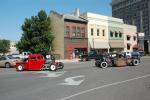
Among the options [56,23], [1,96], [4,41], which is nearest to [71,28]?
[56,23]

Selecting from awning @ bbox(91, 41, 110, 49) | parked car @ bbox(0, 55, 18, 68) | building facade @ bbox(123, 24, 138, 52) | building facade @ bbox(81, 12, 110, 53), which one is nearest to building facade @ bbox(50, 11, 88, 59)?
building facade @ bbox(81, 12, 110, 53)

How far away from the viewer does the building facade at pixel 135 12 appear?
113750 millimetres

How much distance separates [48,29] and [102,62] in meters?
27.8

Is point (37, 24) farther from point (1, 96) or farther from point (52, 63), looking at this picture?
point (1, 96)

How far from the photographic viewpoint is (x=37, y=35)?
5334cm

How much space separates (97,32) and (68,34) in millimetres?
8185

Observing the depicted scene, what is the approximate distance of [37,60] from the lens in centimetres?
2691

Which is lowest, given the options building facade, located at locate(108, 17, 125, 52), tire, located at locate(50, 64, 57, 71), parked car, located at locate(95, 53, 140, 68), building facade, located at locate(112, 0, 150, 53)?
tire, located at locate(50, 64, 57, 71)

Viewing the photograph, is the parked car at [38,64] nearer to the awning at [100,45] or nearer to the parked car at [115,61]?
the parked car at [115,61]

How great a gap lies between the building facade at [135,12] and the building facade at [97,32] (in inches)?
1765

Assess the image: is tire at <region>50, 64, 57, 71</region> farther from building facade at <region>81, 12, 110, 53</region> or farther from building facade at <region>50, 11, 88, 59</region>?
building facade at <region>81, 12, 110, 53</region>

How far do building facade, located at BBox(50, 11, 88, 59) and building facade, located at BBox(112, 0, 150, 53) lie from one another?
51.8 metres

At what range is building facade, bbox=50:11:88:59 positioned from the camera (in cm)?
5366

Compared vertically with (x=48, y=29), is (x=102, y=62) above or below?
below
